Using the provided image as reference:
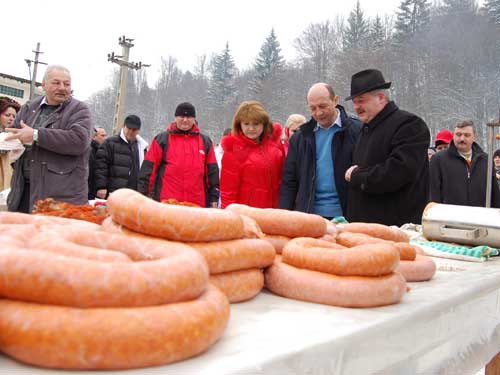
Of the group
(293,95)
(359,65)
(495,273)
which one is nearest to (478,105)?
(359,65)

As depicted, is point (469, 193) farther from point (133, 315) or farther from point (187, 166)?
point (133, 315)

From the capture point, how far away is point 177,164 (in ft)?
18.6

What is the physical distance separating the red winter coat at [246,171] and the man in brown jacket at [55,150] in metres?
1.28

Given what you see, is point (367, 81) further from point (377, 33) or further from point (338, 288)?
point (377, 33)

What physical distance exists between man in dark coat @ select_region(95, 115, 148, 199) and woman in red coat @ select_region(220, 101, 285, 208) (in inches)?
113

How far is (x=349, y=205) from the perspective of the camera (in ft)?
12.5

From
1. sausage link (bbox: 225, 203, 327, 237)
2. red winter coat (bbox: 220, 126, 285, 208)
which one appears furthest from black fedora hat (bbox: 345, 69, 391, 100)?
sausage link (bbox: 225, 203, 327, 237)

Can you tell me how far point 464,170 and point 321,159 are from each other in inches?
119

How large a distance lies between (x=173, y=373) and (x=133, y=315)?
14 cm

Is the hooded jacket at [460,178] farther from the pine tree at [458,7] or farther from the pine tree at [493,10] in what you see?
the pine tree at [458,7]

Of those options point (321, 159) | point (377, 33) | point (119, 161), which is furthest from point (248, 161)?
point (377, 33)

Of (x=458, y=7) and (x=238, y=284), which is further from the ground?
(x=458, y=7)

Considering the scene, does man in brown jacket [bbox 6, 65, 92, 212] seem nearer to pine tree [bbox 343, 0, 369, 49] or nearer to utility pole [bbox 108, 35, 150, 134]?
utility pole [bbox 108, 35, 150, 134]

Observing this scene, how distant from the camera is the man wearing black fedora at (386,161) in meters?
3.55
